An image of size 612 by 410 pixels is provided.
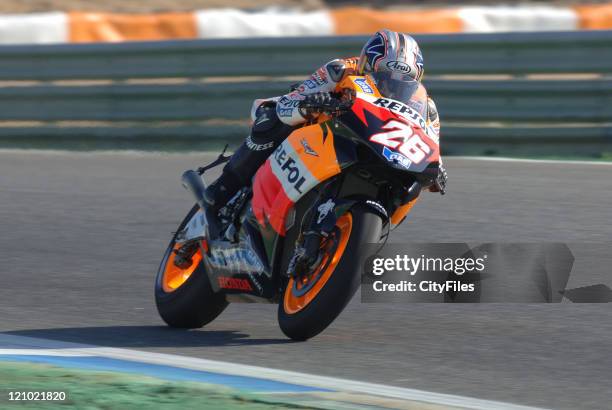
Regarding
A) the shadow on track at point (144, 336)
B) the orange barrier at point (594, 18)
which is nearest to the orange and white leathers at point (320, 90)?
the shadow on track at point (144, 336)

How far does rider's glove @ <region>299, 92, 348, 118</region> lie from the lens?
5.47m

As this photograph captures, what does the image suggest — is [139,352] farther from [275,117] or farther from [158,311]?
[275,117]

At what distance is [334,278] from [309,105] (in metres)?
0.78

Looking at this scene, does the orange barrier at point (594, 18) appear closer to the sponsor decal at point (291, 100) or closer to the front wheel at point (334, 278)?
the sponsor decal at point (291, 100)

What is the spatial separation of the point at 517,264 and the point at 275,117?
1503mm

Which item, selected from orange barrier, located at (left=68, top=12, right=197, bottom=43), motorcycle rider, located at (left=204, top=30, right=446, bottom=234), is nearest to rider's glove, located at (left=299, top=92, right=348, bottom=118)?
motorcycle rider, located at (left=204, top=30, right=446, bottom=234)

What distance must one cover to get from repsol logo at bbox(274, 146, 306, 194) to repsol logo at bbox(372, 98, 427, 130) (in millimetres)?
435

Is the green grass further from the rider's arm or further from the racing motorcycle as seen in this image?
the rider's arm

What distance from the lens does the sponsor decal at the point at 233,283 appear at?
580cm

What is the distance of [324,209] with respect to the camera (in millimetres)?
5383

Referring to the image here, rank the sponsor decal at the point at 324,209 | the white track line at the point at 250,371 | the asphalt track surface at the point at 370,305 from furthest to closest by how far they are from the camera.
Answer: the sponsor decal at the point at 324,209
the asphalt track surface at the point at 370,305
the white track line at the point at 250,371

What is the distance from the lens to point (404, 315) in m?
Answer: 6.29

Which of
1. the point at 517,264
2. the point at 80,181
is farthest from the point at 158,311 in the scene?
the point at 80,181

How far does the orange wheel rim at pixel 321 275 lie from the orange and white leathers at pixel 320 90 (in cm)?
59
